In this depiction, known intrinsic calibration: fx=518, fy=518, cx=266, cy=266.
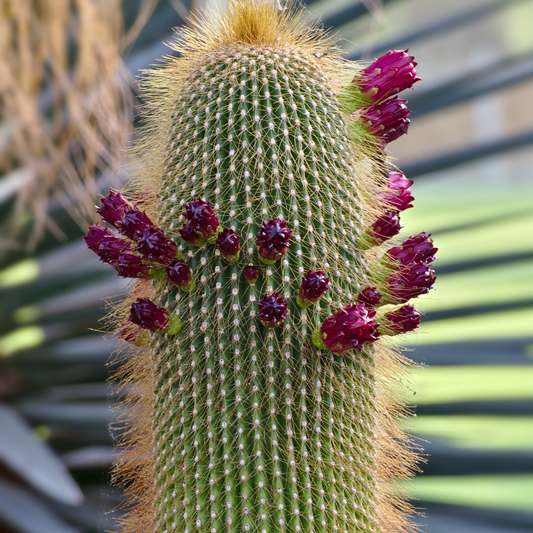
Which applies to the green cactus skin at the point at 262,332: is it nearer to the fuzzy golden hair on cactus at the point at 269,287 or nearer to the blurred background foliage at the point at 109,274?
the fuzzy golden hair on cactus at the point at 269,287

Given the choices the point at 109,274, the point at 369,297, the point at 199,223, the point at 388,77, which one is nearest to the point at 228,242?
the point at 199,223

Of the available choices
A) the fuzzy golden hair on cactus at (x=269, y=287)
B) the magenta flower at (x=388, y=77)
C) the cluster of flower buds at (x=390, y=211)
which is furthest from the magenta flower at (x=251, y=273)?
the magenta flower at (x=388, y=77)

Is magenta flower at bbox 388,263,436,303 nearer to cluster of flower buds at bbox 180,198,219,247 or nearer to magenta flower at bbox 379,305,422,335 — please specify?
magenta flower at bbox 379,305,422,335

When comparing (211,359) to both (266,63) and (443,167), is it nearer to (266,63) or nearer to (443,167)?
(266,63)

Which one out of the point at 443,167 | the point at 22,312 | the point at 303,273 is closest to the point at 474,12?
the point at 443,167

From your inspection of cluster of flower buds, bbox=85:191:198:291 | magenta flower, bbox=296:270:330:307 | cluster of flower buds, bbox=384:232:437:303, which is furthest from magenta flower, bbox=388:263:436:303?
cluster of flower buds, bbox=85:191:198:291

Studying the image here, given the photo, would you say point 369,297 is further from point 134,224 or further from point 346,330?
point 134,224

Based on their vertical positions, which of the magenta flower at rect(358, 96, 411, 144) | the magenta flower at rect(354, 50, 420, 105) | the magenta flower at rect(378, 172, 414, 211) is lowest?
the magenta flower at rect(378, 172, 414, 211)
